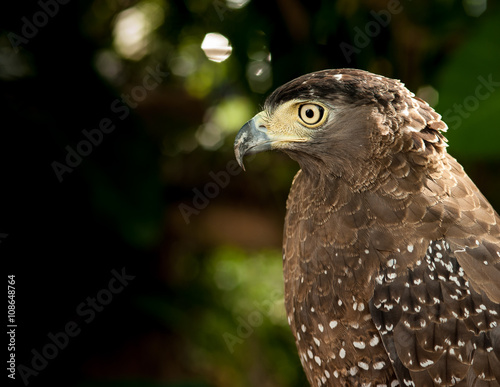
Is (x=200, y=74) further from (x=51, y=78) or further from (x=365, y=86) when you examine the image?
(x=365, y=86)

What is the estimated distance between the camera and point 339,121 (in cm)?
276

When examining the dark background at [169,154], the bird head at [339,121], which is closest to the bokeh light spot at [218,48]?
the dark background at [169,154]

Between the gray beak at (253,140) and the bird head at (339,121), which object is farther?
the gray beak at (253,140)

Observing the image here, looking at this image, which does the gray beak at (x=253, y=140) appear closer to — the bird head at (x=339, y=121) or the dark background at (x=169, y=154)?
the bird head at (x=339, y=121)

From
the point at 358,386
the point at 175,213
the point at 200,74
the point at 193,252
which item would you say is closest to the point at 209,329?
the point at 193,252

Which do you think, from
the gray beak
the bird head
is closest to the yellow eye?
the bird head

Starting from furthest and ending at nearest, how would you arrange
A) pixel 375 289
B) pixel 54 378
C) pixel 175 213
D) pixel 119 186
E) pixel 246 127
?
1. pixel 175 213
2. pixel 54 378
3. pixel 119 186
4. pixel 246 127
5. pixel 375 289

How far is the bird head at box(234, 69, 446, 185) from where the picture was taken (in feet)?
8.82

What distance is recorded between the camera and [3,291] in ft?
15.7

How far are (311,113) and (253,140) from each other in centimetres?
A: 29

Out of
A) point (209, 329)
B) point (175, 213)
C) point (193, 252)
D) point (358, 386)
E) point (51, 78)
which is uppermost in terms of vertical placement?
point (51, 78)

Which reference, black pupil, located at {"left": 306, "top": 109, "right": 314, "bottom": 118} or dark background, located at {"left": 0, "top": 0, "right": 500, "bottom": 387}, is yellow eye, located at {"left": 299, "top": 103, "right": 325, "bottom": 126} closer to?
black pupil, located at {"left": 306, "top": 109, "right": 314, "bottom": 118}

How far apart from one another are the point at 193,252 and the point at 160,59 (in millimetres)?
1717

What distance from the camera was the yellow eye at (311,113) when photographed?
2760 mm
